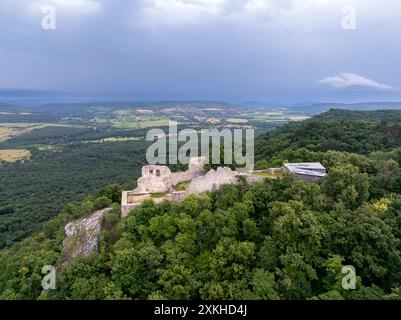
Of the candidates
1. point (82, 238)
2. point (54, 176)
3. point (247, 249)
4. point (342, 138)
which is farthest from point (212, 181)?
point (54, 176)

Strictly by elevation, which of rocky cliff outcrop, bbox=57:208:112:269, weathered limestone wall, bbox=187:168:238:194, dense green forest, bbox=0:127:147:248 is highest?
weathered limestone wall, bbox=187:168:238:194

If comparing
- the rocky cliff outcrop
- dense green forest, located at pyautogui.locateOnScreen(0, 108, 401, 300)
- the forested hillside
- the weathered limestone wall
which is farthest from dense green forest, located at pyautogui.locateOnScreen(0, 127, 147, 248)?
the weathered limestone wall

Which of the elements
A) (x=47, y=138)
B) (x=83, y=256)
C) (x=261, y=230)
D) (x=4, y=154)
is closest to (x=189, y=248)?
(x=261, y=230)

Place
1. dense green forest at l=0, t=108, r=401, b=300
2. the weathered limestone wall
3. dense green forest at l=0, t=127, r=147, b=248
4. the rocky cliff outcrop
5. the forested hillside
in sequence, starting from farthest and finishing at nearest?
dense green forest at l=0, t=127, r=147, b=248 < the forested hillside < the weathered limestone wall < the rocky cliff outcrop < dense green forest at l=0, t=108, r=401, b=300

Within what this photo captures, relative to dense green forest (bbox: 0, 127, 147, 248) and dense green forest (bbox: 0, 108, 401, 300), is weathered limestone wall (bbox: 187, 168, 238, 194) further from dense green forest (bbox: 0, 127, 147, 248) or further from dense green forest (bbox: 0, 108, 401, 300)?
dense green forest (bbox: 0, 127, 147, 248)

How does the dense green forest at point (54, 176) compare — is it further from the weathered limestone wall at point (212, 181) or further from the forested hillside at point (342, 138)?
the weathered limestone wall at point (212, 181)
